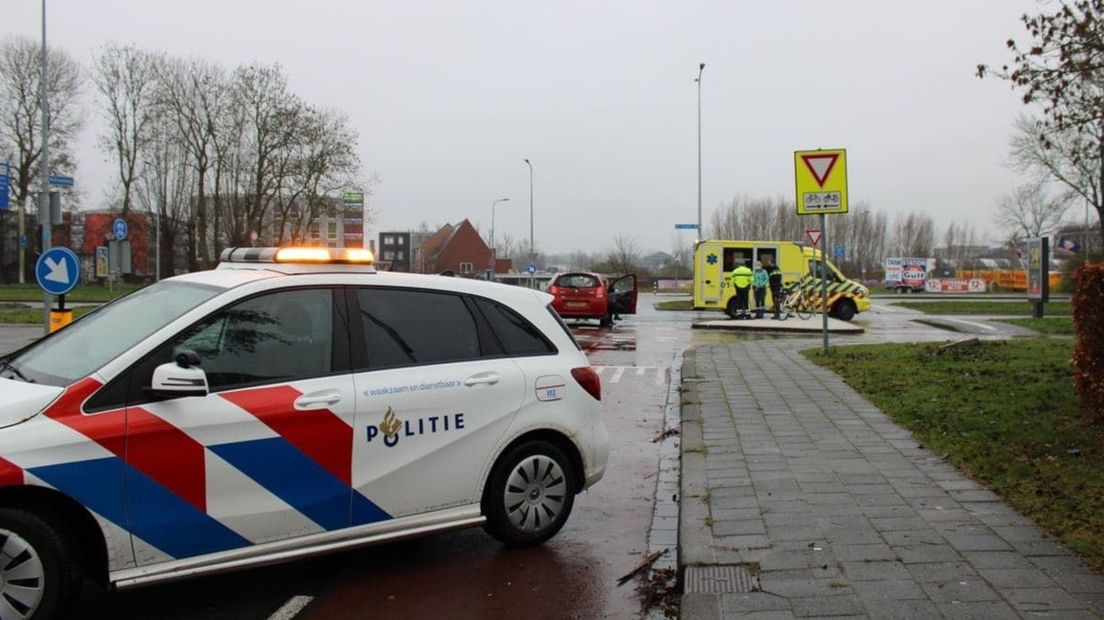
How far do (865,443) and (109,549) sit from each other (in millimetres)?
5784

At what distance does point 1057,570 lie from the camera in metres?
4.13

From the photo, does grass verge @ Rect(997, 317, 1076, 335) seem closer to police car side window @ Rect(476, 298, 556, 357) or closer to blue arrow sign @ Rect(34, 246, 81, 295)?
police car side window @ Rect(476, 298, 556, 357)

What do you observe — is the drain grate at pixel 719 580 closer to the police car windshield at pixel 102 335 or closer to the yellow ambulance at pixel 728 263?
the police car windshield at pixel 102 335

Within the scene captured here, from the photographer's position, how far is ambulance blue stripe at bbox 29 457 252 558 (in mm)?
3482

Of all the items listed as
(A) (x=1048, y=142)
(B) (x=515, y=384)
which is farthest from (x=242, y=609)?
(A) (x=1048, y=142)

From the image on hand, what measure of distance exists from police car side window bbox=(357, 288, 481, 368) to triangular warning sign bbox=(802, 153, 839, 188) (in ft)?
33.5

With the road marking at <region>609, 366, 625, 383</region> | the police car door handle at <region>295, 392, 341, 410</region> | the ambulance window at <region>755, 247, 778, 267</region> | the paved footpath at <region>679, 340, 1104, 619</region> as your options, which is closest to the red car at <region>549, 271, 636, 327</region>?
the ambulance window at <region>755, 247, 778, 267</region>

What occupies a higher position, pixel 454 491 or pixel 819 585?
pixel 454 491

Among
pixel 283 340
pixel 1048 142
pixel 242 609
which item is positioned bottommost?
pixel 242 609

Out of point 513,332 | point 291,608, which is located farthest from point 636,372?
point 291,608

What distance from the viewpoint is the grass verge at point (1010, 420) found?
200 inches

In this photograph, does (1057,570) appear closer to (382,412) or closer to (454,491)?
(454,491)

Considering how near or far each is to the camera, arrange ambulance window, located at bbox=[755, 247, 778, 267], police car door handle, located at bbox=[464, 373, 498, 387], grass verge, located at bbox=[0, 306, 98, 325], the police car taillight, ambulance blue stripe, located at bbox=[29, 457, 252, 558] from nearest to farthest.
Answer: ambulance blue stripe, located at bbox=[29, 457, 252, 558]
police car door handle, located at bbox=[464, 373, 498, 387]
the police car taillight
grass verge, located at bbox=[0, 306, 98, 325]
ambulance window, located at bbox=[755, 247, 778, 267]

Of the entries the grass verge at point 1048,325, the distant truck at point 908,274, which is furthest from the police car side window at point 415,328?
the distant truck at point 908,274
